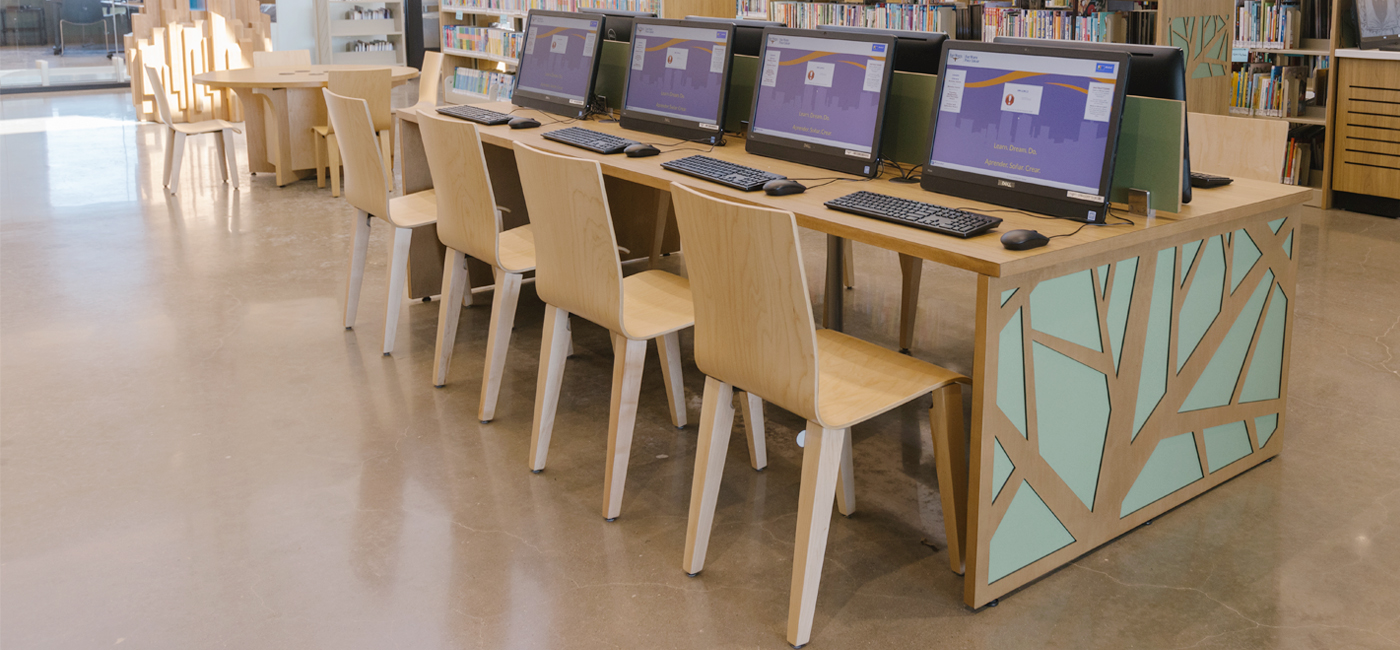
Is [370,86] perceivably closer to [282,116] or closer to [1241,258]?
[282,116]

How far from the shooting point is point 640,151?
3.34m

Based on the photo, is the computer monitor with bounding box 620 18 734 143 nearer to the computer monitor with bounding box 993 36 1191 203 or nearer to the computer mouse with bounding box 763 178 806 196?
the computer mouse with bounding box 763 178 806 196

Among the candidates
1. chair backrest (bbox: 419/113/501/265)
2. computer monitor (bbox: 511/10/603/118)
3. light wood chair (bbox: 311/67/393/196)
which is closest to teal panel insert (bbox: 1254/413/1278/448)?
chair backrest (bbox: 419/113/501/265)

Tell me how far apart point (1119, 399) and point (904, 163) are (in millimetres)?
982

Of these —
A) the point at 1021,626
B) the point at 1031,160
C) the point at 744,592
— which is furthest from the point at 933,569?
the point at 1031,160

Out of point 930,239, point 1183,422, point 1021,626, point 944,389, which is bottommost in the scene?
point 1021,626

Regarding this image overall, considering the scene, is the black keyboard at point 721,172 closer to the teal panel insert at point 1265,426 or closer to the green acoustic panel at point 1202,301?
the green acoustic panel at point 1202,301

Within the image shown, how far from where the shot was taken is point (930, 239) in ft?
7.39

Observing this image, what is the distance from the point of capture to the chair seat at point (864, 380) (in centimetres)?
215

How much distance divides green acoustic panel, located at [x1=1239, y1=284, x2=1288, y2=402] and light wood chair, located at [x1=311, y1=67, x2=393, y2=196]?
4418 millimetres

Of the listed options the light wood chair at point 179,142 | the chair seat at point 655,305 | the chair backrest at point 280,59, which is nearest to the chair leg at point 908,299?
the chair seat at point 655,305

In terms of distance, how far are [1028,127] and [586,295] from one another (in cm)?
112

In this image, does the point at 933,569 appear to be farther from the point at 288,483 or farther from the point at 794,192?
the point at 288,483

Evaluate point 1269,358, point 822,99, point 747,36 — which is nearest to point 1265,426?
point 1269,358
